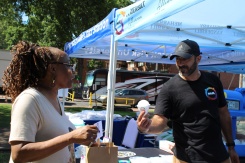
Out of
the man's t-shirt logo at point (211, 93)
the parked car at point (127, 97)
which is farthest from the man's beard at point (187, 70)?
the parked car at point (127, 97)

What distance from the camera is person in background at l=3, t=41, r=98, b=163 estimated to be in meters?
1.47

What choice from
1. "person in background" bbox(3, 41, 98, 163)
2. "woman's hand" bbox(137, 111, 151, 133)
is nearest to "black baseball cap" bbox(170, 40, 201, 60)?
"woman's hand" bbox(137, 111, 151, 133)

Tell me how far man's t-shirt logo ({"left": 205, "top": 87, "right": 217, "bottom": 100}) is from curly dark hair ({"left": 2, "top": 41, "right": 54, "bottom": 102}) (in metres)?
1.45

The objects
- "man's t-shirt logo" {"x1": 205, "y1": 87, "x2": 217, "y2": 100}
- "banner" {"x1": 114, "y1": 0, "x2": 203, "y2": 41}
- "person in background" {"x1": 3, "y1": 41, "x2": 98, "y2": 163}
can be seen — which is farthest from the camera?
"man's t-shirt logo" {"x1": 205, "y1": 87, "x2": 217, "y2": 100}

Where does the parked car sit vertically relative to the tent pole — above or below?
below

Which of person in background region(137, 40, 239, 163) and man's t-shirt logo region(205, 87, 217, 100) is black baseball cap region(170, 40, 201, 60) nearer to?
person in background region(137, 40, 239, 163)

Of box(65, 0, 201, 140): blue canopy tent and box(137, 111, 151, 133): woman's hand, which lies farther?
box(65, 0, 201, 140): blue canopy tent

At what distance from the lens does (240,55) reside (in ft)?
23.4

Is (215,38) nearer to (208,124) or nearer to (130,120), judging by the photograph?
(130,120)

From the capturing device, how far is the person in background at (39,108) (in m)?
1.47

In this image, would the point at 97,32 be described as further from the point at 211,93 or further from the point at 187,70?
the point at 211,93

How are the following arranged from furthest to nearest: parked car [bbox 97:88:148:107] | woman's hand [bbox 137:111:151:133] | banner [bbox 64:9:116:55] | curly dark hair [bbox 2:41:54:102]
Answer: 1. parked car [bbox 97:88:148:107]
2. banner [bbox 64:9:116:55]
3. woman's hand [bbox 137:111:151:133]
4. curly dark hair [bbox 2:41:54:102]

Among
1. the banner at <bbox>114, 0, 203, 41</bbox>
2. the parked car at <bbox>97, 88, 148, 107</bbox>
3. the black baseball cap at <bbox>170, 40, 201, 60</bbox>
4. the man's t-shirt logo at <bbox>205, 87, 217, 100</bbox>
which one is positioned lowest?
the parked car at <bbox>97, 88, 148, 107</bbox>

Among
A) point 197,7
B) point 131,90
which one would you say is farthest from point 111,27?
point 131,90
